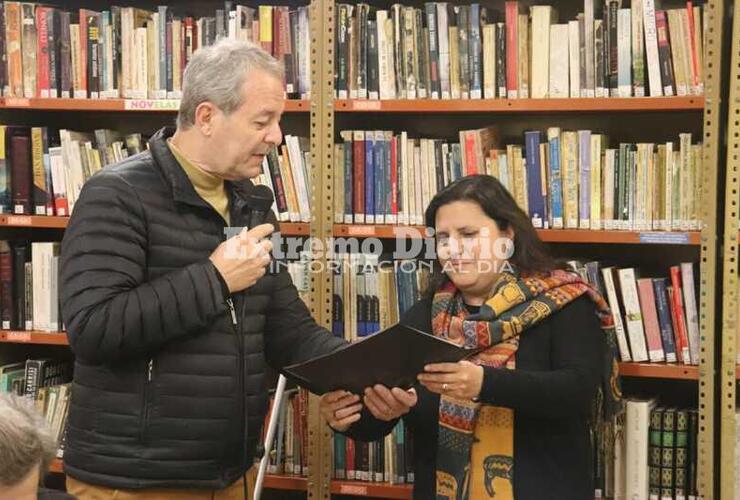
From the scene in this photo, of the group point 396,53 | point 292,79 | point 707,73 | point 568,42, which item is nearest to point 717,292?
point 707,73

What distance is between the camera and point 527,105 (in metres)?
2.83

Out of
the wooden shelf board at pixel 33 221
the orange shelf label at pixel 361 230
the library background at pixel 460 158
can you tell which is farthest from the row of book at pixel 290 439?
the wooden shelf board at pixel 33 221

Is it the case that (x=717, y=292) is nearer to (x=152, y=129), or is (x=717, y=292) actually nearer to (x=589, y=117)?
(x=589, y=117)

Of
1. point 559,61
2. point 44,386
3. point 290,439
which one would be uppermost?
point 559,61

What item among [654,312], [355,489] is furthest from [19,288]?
[654,312]

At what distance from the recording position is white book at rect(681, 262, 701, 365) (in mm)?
2770

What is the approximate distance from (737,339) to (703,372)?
0.42 feet

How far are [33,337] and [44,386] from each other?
22 centimetres

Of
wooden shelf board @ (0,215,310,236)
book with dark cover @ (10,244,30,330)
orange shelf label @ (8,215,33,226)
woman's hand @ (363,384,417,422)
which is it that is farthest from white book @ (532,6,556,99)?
book with dark cover @ (10,244,30,330)

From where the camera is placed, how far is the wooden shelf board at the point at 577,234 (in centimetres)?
272

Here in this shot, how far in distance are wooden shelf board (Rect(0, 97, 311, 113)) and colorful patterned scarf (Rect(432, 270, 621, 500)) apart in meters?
0.95

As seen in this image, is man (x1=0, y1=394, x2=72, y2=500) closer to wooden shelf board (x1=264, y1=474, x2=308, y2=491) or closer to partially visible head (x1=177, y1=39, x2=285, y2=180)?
partially visible head (x1=177, y1=39, x2=285, y2=180)

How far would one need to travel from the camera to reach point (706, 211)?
106 inches

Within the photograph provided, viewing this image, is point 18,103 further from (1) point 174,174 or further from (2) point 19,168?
(1) point 174,174
